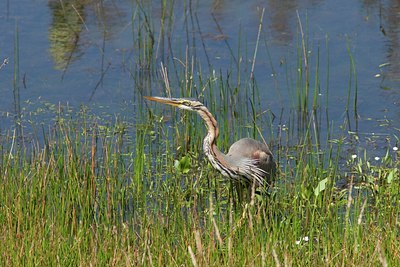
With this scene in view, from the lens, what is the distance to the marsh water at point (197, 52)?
303 inches

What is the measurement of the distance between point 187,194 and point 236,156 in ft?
1.47

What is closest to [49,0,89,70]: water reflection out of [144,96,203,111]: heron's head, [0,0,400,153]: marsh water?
[0,0,400,153]: marsh water

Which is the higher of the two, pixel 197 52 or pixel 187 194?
pixel 197 52

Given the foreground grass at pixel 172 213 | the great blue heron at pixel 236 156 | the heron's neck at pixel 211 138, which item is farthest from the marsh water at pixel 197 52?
the heron's neck at pixel 211 138

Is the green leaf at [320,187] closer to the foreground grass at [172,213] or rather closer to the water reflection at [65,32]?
the foreground grass at [172,213]

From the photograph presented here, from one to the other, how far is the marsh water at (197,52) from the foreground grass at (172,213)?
83 cm

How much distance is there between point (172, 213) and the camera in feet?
18.3

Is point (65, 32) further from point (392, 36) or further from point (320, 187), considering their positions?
point (320, 187)

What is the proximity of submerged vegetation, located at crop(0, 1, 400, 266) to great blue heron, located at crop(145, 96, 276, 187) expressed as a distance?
0.14m

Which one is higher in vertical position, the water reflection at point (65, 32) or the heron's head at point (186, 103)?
the heron's head at point (186, 103)

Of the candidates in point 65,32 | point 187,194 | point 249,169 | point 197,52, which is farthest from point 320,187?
point 65,32

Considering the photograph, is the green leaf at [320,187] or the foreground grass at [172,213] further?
the green leaf at [320,187]

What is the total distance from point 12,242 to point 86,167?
1040 millimetres

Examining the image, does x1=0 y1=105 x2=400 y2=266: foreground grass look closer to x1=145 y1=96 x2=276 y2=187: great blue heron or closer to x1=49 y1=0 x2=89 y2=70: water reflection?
x1=145 y1=96 x2=276 y2=187: great blue heron
